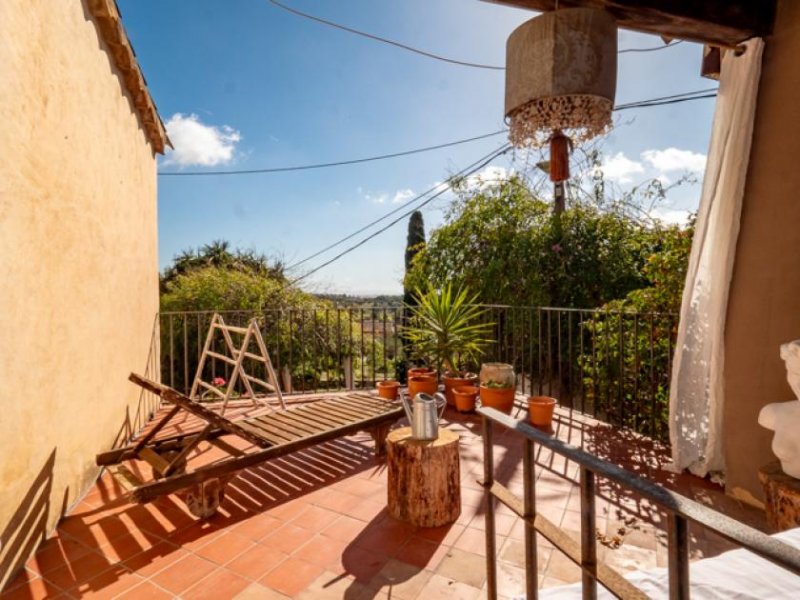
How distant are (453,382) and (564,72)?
3.68 m

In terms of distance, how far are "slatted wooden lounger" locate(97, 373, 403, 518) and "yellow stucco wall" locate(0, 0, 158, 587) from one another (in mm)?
376

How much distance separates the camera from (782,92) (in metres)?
2.45

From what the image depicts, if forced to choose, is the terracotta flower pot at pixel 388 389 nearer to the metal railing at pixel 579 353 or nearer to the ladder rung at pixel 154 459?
the metal railing at pixel 579 353

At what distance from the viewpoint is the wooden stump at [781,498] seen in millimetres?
2002

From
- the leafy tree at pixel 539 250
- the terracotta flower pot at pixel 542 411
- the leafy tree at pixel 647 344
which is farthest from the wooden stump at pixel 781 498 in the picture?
the leafy tree at pixel 539 250

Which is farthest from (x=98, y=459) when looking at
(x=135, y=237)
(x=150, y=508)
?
(x=135, y=237)

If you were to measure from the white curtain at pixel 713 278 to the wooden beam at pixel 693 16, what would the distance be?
0.14 metres

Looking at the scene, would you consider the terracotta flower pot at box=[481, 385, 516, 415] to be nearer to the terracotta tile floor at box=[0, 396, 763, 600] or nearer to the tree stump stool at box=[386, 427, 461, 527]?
the terracotta tile floor at box=[0, 396, 763, 600]

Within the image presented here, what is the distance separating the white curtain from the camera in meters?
2.60

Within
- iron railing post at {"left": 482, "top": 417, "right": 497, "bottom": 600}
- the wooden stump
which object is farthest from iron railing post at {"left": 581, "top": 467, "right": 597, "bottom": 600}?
the wooden stump

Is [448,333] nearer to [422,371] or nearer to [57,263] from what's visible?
[422,371]

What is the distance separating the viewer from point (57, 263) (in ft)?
7.95

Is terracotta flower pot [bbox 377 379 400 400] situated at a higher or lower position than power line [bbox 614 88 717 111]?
lower

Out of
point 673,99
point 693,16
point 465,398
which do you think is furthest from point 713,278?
point 673,99
